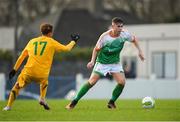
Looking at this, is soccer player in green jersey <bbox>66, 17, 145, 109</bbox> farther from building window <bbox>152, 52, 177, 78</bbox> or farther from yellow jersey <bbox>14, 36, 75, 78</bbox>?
building window <bbox>152, 52, 177, 78</bbox>

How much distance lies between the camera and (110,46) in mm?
20031

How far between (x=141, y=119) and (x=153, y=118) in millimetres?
324

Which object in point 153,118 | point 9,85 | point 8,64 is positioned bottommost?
point 8,64

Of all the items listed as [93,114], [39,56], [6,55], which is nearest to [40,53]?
[39,56]

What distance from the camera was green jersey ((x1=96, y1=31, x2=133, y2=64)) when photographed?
20.0 metres

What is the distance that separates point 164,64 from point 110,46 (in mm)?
32360

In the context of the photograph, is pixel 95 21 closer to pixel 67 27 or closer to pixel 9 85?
pixel 67 27

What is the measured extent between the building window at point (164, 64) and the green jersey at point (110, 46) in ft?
103

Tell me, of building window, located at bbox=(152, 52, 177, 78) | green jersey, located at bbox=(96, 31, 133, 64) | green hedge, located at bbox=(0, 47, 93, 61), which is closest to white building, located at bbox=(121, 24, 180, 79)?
building window, located at bbox=(152, 52, 177, 78)

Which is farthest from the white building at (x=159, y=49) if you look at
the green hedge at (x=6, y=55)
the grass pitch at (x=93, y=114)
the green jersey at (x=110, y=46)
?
the grass pitch at (x=93, y=114)

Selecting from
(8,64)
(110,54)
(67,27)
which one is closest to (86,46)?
(67,27)

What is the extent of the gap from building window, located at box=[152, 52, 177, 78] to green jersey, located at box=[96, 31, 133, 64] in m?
31.5

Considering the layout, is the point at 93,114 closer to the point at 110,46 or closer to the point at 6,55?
the point at 110,46

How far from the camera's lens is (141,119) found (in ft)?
55.0
